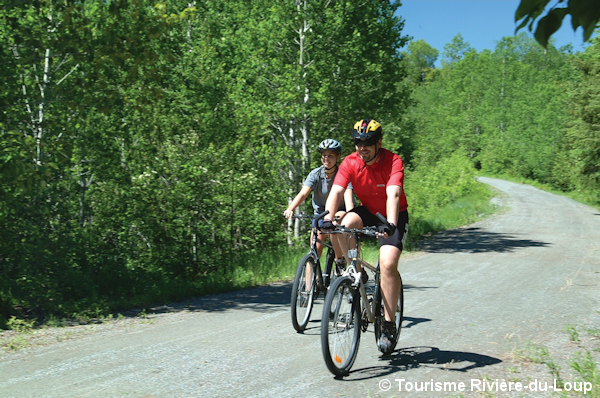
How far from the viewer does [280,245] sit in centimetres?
1484

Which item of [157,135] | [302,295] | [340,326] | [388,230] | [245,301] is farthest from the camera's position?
[157,135]

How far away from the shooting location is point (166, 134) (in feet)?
45.4

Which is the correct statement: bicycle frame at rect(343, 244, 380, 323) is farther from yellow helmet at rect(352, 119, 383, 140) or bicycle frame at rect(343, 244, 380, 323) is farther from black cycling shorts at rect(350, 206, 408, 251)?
yellow helmet at rect(352, 119, 383, 140)

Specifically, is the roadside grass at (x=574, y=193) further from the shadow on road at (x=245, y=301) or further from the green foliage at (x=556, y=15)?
the green foliage at (x=556, y=15)

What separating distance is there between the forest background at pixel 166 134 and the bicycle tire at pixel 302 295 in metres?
2.72

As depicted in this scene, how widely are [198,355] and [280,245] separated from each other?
9.40 meters

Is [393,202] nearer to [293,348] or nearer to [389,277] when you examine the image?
[389,277]

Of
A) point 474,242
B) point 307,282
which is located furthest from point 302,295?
point 474,242

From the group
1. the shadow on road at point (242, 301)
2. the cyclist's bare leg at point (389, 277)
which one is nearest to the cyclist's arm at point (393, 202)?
the cyclist's bare leg at point (389, 277)

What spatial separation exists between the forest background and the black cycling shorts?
1.89 metres

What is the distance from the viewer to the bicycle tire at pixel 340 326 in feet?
15.2

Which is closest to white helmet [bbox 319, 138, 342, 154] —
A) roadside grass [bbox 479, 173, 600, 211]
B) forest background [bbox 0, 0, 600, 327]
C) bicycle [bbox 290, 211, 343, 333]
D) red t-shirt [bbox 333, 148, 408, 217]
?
bicycle [bbox 290, 211, 343, 333]

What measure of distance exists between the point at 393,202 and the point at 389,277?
2.27ft

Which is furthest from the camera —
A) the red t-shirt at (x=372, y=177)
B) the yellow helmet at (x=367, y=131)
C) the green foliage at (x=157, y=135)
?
the green foliage at (x=157, y=135)
